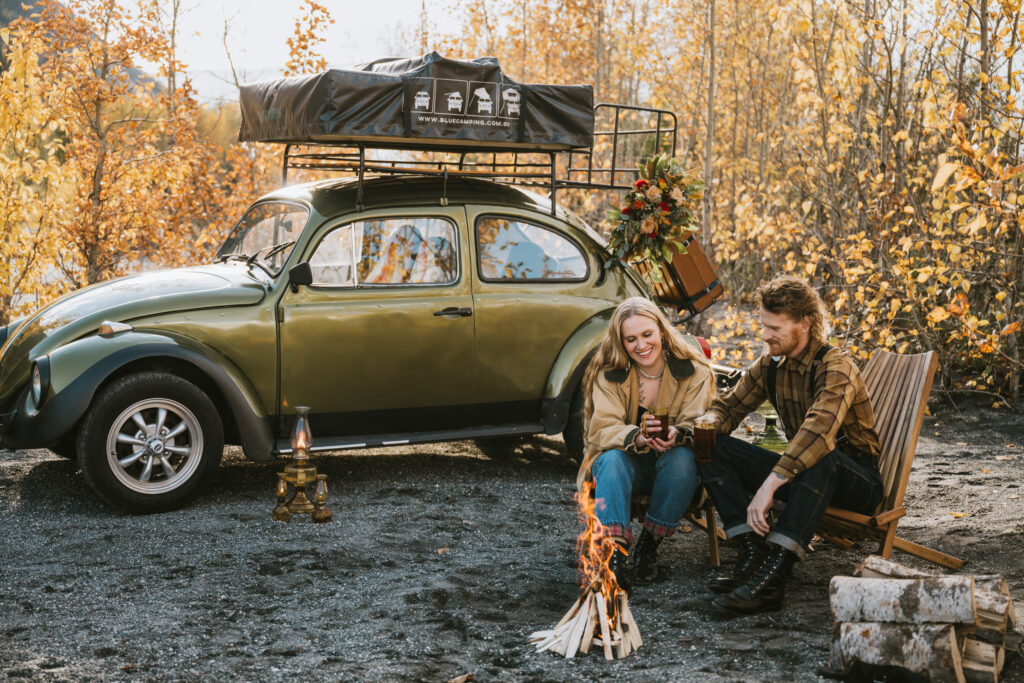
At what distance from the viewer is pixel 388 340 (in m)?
6.45

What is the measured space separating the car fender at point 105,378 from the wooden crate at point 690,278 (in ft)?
9.76

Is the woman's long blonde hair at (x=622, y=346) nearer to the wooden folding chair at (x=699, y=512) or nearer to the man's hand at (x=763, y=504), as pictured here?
the wooden folding chair at (x=699, y=512)

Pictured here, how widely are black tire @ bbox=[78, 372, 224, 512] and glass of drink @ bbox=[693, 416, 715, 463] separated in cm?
287

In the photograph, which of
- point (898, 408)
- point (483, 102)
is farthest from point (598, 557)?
point (483, 102)

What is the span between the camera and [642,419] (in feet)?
15.6

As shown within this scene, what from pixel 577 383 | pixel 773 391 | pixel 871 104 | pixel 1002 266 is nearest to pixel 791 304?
pixel 773 391

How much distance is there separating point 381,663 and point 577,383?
129 inches

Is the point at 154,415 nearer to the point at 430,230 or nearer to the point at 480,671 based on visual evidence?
the point at 430,230

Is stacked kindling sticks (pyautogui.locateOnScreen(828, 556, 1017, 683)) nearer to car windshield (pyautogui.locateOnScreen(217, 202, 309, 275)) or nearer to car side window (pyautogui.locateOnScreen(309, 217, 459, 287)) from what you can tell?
car side window (pyautogui.locateOnScreen(309, 217, 459, 287))

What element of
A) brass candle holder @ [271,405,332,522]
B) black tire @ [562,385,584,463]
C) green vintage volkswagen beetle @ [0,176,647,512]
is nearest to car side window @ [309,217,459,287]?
green vintage volkswagen beetle @ [0,176,647,512]

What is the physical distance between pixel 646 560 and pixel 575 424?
228 centimetres

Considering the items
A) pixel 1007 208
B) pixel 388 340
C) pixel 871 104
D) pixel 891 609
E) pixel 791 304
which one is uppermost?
pixel 871 104

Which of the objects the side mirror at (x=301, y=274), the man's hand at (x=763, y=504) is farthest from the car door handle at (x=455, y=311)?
the man's hand at (x=763, y=504)

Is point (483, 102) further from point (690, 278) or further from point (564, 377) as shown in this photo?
point (690, 278)
